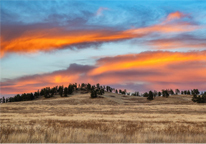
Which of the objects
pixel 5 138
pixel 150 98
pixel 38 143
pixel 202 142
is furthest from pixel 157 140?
pixel 150 98

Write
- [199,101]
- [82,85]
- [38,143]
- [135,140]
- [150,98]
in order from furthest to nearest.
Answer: [82,85] < [150,98] < [199,101] < [135,140] < [38,143]

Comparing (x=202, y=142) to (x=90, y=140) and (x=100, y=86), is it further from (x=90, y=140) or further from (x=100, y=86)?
(x=100, y=86)

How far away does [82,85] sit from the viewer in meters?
183

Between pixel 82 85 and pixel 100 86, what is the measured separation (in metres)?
18.0

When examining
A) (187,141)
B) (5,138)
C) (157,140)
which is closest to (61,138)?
(5,138)

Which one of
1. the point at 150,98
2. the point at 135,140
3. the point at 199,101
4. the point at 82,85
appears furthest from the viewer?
the point at 82,85

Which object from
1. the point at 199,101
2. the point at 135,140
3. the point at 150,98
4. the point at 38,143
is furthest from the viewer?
the point at 150,98

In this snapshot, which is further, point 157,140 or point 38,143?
point 157,140

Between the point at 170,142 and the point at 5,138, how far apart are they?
8.72 m

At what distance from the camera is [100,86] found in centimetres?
19088

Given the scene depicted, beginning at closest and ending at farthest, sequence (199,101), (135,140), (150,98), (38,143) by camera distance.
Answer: (38,143) → (135,140) → (199,101) → (150,98)

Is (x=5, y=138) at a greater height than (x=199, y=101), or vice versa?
(x=5, y=138)

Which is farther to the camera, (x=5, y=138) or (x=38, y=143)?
(x=5, y=138)

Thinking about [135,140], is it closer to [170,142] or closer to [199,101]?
[170,142]
